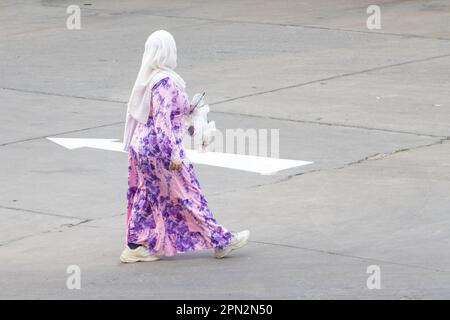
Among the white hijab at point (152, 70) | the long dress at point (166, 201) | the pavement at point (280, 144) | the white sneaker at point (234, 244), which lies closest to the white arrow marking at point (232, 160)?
the pavement at point (280, 144)

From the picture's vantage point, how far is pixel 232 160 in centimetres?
1225

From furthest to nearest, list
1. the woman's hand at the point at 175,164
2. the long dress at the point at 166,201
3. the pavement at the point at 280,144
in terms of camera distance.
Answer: the long dress at the point at 166,201 < the woman's hand at the point at 175,164 < the pavement at the point at 280,144

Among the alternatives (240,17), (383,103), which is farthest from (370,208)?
(240,17)

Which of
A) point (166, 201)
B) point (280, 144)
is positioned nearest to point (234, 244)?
point (166, 201)

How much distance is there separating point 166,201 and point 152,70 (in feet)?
3.05

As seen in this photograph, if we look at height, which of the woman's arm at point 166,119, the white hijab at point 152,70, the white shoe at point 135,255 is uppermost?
the white hijab at point 152,70

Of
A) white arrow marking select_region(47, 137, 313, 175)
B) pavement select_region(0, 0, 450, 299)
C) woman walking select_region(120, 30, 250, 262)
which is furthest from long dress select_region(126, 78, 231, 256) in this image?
white arrow marking select_region(47, 137, 313, 175)

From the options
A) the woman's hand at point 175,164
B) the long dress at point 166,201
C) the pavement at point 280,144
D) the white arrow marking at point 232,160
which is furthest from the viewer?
the white arrow marking at point 232,160

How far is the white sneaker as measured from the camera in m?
9.27

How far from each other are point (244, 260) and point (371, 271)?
0.97 meters

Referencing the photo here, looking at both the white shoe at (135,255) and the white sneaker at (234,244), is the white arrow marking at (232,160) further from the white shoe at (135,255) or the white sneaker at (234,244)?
the white shoe at (135,255)

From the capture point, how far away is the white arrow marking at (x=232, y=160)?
39.1 feet

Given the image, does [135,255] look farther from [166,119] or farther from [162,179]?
[166,119]

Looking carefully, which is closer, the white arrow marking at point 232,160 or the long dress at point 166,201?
the long dress at point 166,201
